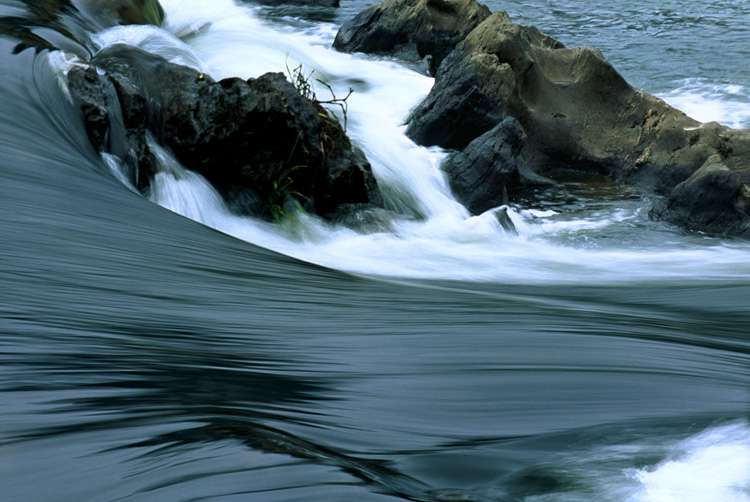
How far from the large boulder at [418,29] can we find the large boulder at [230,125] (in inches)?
219

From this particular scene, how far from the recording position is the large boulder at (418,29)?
11.1 metres

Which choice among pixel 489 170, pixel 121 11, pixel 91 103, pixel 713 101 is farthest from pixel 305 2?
pixel 91 103

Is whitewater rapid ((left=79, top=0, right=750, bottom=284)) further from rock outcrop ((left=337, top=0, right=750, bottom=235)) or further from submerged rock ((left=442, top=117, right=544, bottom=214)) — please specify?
rock outcrop ((left=337, top=0, right=750, bottom=235))

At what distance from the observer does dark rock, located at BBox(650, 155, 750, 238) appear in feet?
22.4

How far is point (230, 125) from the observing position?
5.58 m

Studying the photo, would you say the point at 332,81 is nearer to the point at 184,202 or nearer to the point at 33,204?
the point at 184,202

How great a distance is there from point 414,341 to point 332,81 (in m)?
7.71

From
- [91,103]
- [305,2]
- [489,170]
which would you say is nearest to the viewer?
[91,103]

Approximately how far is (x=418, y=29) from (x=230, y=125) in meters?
6.29

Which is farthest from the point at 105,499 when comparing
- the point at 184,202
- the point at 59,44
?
the point at 59,44

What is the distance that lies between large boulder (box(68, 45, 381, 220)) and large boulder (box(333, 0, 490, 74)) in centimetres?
557

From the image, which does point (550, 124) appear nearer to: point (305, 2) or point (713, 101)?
point (713, 101)

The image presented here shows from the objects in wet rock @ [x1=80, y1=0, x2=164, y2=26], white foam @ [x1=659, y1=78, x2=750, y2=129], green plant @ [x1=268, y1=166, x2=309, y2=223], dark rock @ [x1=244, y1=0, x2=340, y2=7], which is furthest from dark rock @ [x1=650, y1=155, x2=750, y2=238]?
dark rock @ [x1=244, y1=0, x2=340, y2=7]

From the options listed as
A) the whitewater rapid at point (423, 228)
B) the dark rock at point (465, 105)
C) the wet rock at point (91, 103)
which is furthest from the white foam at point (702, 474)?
the dark rock at point (465, 105)
